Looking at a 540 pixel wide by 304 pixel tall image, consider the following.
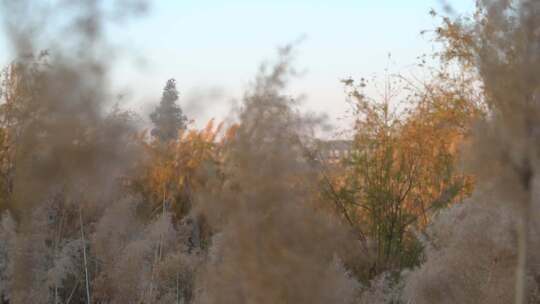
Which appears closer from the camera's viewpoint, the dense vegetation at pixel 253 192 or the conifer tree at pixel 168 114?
the dense vegetation at pixel 253 192

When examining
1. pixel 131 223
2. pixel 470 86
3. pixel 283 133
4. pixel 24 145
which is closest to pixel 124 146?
pixel 24 145

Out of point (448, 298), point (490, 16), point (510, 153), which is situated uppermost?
point (490, 16)

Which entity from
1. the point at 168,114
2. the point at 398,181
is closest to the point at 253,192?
the point at 168,114

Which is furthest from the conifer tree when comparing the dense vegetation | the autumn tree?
the autumn tree

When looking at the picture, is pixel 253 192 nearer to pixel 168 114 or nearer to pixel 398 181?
pixel 168 114

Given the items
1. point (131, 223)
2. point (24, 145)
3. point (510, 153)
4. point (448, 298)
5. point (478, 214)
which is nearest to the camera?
point (510, 153)

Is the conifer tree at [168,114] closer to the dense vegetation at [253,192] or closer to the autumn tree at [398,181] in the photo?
the dense vegetation at [253,192]

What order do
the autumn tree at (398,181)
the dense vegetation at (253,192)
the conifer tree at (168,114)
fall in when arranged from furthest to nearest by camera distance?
1. the autumn tree at (398,181)
2. the conifer tree at (168,114)
3. the dense vegetation at (253,192)

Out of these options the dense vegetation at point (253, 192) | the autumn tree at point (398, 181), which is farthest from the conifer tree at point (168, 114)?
the autumn tree at point (398, 181)

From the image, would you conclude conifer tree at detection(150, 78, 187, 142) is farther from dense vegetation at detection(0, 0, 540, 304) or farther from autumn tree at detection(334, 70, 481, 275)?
autumn tree at detection(334, 70, 481, 275)

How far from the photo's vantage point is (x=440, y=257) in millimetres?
8203

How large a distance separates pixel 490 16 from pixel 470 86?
36.4ft

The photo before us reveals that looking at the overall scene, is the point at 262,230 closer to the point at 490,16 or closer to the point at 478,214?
the point at 490,16

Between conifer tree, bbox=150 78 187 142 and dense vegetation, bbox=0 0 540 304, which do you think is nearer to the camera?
dense vegetation, bbox=0 0 540 304
